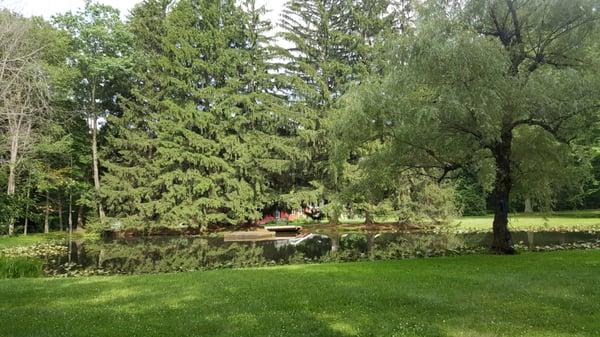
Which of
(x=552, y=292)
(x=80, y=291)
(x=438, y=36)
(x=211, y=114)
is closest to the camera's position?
(x=552, y=292)

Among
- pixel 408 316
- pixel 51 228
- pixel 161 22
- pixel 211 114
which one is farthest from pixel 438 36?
pixel 51 228

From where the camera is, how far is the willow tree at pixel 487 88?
36.1ft

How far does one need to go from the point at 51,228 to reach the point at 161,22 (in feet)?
58.8

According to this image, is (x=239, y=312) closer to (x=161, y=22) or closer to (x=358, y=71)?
(x=358, y=71)

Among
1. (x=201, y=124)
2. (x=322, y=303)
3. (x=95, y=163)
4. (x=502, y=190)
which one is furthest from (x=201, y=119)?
(x=322, y=303)

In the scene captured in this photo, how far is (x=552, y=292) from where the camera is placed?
7480 mm

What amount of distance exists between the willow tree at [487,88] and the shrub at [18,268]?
10112 mm

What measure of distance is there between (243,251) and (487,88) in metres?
12.1

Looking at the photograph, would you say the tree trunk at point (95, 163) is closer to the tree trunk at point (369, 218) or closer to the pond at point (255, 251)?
the pond at point (255, 251)

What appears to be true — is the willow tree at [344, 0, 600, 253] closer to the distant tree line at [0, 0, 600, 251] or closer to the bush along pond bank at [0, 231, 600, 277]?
the bush along pond bank at [0, 231, 600, 277]

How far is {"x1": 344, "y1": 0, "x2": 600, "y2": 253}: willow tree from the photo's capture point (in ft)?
36.1

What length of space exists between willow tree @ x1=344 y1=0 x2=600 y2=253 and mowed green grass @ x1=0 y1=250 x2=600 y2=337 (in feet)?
13.0

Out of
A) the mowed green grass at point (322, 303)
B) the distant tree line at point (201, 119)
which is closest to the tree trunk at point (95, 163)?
the distant tree line at point (201, 119)

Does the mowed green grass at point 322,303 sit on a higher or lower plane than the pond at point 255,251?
higher
